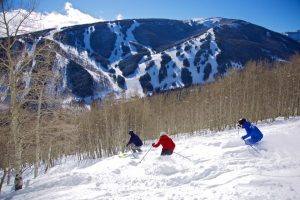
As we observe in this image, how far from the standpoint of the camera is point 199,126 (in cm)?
6769

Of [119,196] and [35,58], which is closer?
[119,196]

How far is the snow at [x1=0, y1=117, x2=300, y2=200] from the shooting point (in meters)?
9.84

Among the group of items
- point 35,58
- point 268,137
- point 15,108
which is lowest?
point 268,137

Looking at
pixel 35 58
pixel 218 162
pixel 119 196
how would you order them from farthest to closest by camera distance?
pixel 35 58, pixel 218 162, pixel 119 196

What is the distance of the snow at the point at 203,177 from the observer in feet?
32.3

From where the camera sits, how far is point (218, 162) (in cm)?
1405

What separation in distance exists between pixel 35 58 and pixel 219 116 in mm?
44886

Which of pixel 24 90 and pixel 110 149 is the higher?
pixel 24 90

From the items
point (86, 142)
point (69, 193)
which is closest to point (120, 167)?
point (69, 193)

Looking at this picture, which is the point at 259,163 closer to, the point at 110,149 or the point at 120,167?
the point at 120,167

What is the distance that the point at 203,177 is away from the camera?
12648mm

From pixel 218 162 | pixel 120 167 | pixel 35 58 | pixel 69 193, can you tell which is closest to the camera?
pixel 69 193

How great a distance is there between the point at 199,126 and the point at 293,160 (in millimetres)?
54875

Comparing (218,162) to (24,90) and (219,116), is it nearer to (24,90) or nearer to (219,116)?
(24,90)
